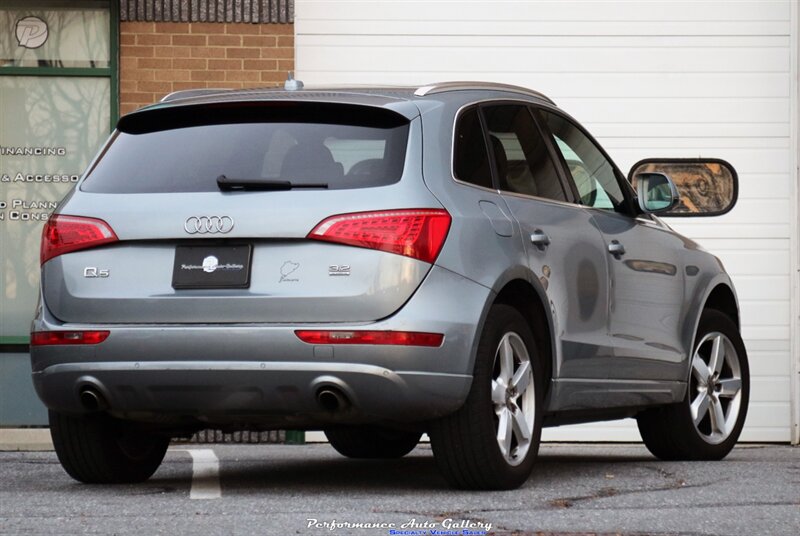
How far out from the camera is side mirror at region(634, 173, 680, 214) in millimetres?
8016

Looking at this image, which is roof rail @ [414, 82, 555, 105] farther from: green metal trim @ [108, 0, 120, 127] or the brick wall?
green metal trim @ [108, 0, 120, 127]

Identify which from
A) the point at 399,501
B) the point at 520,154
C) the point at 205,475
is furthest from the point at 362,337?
the point at 205,475

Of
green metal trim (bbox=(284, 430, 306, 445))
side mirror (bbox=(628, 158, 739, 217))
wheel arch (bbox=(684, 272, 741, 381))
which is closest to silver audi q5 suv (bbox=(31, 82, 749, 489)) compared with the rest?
wheel arch (bbox=(684, 272, 741, 381))

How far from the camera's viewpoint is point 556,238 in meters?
6.84

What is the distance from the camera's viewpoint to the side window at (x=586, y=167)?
24.5 feet

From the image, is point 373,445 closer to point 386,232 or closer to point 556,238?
point 556,238

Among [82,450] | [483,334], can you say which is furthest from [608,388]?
[82,450]

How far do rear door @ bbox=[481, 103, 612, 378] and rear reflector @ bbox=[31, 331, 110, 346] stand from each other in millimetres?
1693

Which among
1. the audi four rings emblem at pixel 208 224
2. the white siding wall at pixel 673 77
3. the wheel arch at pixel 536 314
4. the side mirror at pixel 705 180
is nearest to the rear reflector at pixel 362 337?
the audi four rings emblem at pixel 208 224

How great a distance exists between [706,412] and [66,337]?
3752 mm

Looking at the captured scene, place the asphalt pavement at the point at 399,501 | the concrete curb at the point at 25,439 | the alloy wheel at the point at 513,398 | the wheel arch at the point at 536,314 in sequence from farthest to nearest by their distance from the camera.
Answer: the concrete curb at the point at 25,439
the wheel arch at the point at 536,314
the alloy wheel at the point at 513,398
the asphalt pavement at the point at 399,501

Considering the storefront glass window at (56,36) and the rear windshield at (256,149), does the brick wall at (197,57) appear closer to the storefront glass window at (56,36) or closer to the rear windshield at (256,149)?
the storefront glass window at (56,36)

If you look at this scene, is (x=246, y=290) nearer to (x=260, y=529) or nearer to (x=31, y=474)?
(x=260, y=529)

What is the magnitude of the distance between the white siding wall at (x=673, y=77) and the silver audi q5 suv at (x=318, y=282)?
503 centimetres
